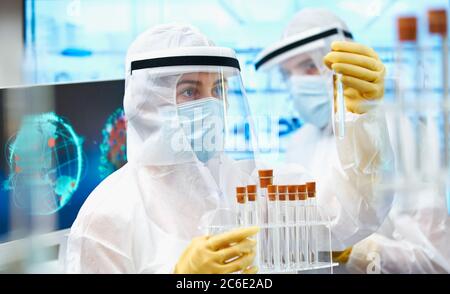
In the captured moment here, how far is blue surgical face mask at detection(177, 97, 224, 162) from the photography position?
4.91 ft

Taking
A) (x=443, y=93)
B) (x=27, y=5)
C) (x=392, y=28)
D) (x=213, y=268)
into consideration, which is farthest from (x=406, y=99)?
(x=27, y=5)

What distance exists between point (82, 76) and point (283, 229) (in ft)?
2.52

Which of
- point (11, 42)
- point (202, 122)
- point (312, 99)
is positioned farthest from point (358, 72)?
point (11, 42)

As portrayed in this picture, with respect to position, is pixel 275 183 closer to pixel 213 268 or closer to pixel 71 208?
pixel 213 268

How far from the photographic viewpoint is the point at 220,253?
54.3 inches

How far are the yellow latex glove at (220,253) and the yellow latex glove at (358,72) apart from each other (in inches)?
15.2

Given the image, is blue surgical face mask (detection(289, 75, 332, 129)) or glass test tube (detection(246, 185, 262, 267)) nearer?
glass test tube (detection(246, 185, 262, 267))

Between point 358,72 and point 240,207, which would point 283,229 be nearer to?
point 240,207

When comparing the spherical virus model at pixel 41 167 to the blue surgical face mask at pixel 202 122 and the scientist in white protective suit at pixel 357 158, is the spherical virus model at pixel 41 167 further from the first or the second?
the scientist in white protective suit at pixel 357 158

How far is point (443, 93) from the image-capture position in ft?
5.53

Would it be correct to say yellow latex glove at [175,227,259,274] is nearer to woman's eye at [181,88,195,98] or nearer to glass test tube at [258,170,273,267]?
glass test tube at [258,170,273,267]

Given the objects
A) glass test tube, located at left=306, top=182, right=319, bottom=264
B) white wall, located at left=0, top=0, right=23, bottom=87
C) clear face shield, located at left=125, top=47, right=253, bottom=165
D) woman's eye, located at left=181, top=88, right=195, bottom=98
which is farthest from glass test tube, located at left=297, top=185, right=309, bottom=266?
white wall, located at left=0, top=0, right=23, bottom=87

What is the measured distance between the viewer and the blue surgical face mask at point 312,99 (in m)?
2.07

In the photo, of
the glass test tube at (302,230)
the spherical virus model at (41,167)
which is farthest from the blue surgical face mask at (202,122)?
the spherical virus model at (41,167)
